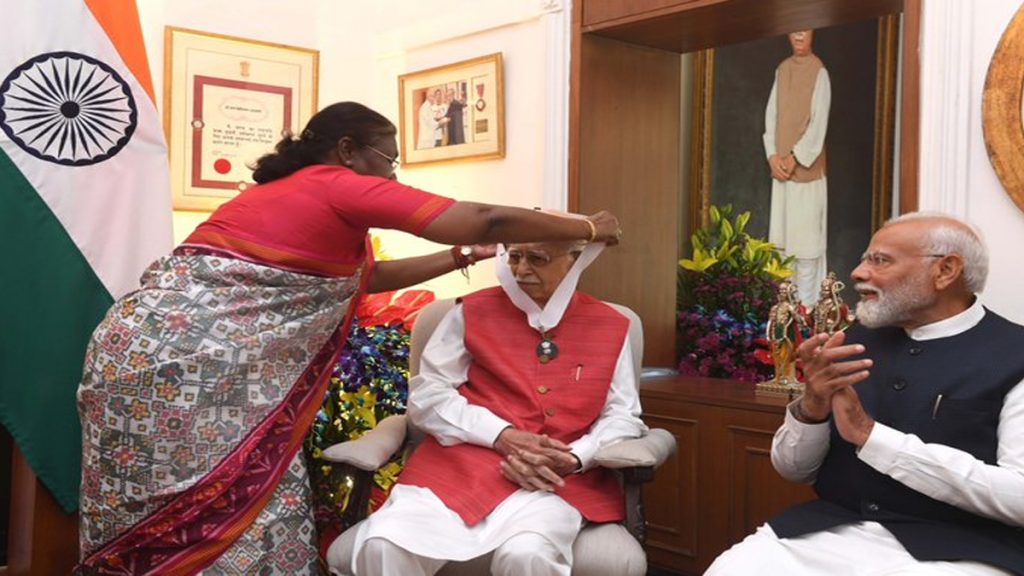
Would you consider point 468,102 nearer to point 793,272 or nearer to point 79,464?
point 793,272

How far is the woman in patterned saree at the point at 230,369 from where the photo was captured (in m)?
2.80

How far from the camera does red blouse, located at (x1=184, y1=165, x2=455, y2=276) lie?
2.79 m

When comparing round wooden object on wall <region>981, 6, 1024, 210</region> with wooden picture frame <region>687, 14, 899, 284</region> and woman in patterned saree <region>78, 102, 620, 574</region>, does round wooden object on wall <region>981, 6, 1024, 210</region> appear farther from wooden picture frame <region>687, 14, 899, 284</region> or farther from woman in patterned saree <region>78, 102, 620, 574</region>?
wooden picture frame <region>687, 14, 899, 284</region>

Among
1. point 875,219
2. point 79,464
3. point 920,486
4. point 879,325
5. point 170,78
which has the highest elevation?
point 170,78

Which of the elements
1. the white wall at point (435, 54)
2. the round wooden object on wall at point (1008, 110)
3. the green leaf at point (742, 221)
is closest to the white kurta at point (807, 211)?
the green leaf at point (742, 221)

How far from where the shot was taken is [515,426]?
10.3 feet

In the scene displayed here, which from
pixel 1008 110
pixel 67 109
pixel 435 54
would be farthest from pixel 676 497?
pixel 67 109

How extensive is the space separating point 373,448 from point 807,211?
2.65 metres

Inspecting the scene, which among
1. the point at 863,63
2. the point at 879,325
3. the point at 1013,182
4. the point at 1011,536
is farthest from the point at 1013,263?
the point at 863,63

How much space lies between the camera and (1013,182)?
3074mm

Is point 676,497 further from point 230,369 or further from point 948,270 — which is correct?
point 230,369

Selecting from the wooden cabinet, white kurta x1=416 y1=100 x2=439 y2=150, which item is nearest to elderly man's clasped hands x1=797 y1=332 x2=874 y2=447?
the wooden cabinet

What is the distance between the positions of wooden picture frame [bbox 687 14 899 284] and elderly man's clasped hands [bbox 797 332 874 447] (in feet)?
7.86

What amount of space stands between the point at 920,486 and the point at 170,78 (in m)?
3.73
